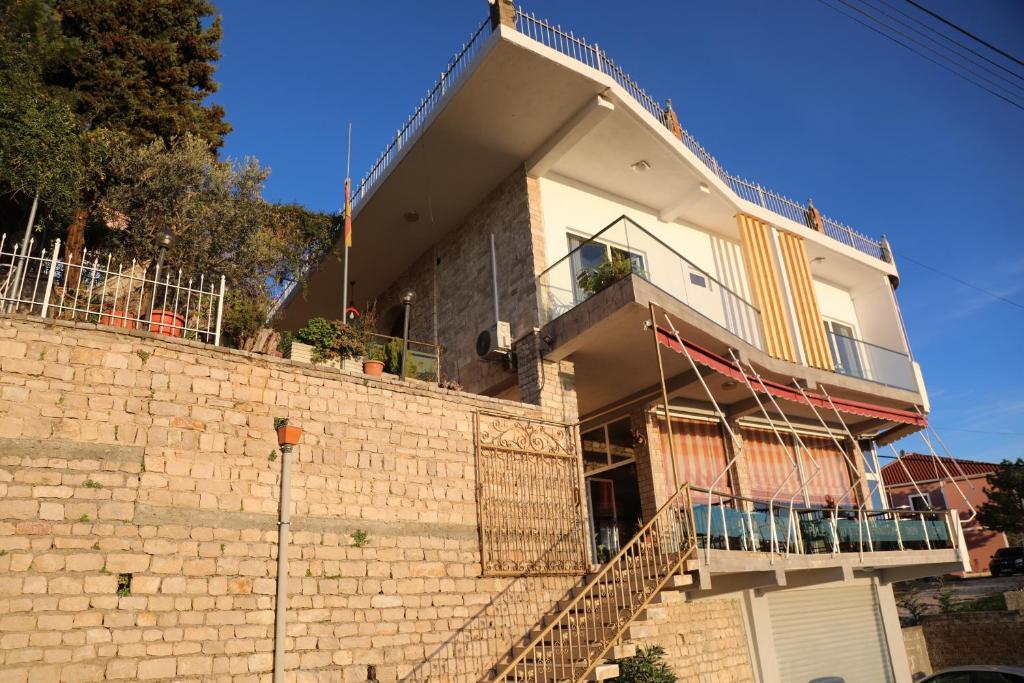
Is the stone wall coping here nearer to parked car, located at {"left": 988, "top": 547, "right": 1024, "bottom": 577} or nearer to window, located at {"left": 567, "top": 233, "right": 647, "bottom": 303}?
window, located at {"left": 567, "top": 233, "right": 647, "bottom": 303}

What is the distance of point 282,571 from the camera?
7387 mm

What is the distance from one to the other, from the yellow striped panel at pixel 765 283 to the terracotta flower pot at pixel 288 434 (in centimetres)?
953

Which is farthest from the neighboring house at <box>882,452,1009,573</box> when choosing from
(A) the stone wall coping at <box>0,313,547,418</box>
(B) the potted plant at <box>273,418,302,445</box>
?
(B) the potted plant at <box>273,418,302,445</box>

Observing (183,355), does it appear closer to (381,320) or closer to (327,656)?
(327,656)

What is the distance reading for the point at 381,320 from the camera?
17.3 metres

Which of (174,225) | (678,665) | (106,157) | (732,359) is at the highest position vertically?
(106,157)

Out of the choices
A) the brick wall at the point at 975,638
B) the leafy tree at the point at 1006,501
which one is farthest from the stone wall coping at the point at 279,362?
the leafy tree at the point at 1006,501

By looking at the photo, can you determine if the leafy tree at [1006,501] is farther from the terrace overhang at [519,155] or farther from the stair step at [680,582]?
the stair step at [680,582]

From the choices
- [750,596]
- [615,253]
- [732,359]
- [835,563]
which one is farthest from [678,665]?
[615,253]

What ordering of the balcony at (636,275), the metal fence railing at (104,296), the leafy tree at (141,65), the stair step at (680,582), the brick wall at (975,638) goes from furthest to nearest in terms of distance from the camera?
the brick wall at (975,638)
the leafy tree at (141,65)
the balcony at (636,275)
the stair step at (680,582)
the metal fence railing at (104,296)

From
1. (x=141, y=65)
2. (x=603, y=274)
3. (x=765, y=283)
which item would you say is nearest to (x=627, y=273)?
(x=603, y=274)

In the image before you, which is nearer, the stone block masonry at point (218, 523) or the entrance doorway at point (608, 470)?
the stone block masonry at point (218, 523)

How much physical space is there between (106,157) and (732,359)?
1061 cm

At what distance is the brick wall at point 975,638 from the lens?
17172mm
